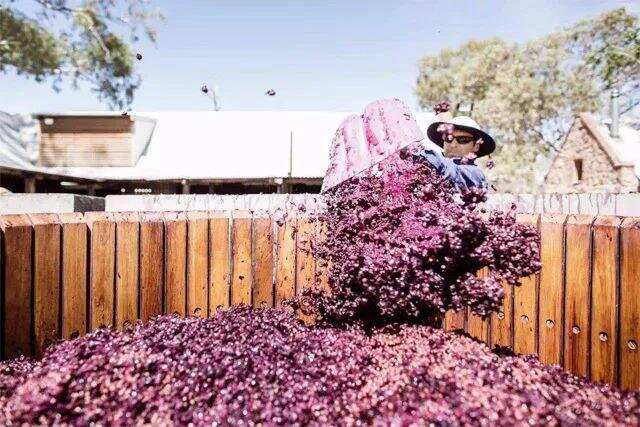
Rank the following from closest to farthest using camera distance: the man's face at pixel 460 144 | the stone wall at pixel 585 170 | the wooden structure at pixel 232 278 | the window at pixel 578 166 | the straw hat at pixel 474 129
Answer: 1. the wooden structure at pixel 232 278
2. the straw hat at pixel 474 129
3. the man's face at pixel 460 144
4. the stone wall at pixel 585 170
5. the window at pixel 578 166

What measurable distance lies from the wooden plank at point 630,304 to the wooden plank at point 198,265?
3234mm

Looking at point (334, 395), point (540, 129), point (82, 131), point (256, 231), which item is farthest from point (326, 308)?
point (540, 129)

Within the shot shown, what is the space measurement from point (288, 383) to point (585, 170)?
827 inches

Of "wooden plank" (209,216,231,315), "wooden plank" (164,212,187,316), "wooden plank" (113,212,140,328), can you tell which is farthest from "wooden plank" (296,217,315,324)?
"wooden plank" (113,212,140,328)

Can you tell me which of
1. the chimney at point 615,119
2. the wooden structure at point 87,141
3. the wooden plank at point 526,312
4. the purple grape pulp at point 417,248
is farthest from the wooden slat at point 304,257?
the chimney at point 615,119

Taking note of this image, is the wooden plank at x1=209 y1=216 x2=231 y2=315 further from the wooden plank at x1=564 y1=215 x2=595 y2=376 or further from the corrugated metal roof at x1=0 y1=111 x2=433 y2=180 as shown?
the corrugated metal roof at x1=0 y1=111 x2=433 y2=180

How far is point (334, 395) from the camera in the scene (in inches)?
82.0

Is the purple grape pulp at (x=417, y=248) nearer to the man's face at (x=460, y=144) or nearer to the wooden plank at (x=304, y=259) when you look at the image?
the wooden plank at (x=304, y=259)

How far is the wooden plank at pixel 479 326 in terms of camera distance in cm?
319

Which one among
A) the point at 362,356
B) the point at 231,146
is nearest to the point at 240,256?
the point at 362,356

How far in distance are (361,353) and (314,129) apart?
54.9ft

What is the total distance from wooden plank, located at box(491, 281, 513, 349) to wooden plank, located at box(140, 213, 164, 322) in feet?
9.45

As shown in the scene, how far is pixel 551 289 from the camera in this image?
290cm

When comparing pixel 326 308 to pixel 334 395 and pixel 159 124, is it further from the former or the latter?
pixel 159 124
